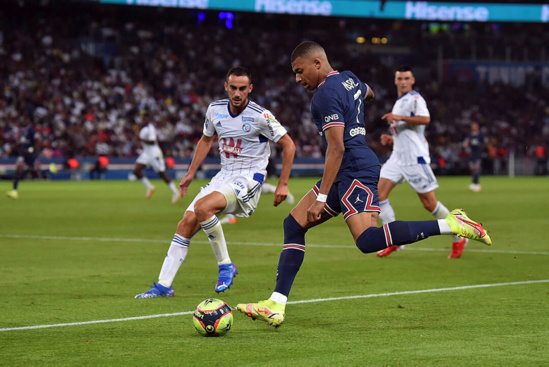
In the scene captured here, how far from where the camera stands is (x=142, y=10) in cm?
→ 4584

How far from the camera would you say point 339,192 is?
271 inches

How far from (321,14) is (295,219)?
4023 centimetres

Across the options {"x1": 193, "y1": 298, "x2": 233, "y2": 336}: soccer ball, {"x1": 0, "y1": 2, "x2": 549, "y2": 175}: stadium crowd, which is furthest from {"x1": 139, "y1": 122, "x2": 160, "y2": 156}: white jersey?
{"x1": 193, "y1": 298, "x2": 233, "y2": 336}: soccer ball

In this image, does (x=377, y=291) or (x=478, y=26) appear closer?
(x=377, y=291)

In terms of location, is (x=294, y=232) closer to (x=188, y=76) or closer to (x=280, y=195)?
(x=280, y=195)

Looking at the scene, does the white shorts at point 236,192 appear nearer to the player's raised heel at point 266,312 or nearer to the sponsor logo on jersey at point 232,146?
the sponsor logo on jersey at point 232,146

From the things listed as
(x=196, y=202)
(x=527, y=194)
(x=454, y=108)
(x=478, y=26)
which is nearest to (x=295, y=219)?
(x=196, y=202)

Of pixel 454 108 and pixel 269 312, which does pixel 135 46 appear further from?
pixel 269 312

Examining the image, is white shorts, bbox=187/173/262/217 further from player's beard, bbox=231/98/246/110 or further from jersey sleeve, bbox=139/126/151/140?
jersey sleeve, bbox=139/126/151/140

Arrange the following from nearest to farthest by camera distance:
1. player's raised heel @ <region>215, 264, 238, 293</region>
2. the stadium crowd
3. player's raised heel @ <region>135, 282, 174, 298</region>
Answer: player's raised heel @ <region>135, 282, 174, 298</region>, player's raised heel @ <region>215, 264, 238, 293</region>, the stadium crowd

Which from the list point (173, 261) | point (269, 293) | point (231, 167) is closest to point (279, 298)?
point (269, 293)

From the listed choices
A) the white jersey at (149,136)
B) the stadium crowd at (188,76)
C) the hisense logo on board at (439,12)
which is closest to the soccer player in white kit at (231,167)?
the white jersey at (149,136)

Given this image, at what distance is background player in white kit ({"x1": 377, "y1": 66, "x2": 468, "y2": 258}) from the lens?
1187 centimetres

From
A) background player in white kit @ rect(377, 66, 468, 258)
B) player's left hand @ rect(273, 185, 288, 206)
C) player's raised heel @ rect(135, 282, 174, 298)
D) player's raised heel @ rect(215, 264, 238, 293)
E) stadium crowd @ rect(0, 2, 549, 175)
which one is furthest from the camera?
stadium crowd @ rect(0, 2, 549, 175)
